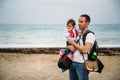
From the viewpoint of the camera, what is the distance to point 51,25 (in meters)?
30.6

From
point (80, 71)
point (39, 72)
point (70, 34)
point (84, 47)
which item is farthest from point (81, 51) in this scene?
point (39, 72)

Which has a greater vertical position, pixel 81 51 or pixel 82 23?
pixel 82 23

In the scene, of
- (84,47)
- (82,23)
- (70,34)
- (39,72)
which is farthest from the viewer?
(39,72)

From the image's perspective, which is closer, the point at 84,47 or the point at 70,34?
the point at 84,47

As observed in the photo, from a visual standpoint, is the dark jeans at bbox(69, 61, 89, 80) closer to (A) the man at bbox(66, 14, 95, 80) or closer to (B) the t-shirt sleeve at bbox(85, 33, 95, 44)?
(A) the man at bbox(66, 14, 95, 80)

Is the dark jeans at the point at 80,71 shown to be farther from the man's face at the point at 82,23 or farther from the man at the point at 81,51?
the man's face at the point at 82,23

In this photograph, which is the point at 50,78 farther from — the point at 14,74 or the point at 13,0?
the point at 13,0

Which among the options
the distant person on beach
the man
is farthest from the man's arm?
the distant person on beach

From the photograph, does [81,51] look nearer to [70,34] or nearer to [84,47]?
[84,47]

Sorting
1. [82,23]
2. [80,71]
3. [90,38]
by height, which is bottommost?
[80,71]

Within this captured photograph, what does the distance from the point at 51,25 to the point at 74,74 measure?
28392 mm

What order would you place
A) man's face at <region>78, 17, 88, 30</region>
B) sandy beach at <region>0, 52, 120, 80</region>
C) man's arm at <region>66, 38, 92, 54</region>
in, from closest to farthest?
1. man's arm at <region>66, 38, 92, 54</region>
2. man's face at <region>78, 17, 88, 30</region>
3. sandy beach at <region>0, 52, 120, 80</region>

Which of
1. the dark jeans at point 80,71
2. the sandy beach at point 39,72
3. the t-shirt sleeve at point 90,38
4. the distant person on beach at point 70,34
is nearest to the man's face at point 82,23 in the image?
the t-shirt sleeve at point 90,38

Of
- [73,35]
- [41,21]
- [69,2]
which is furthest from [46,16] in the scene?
[73,35]
